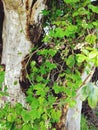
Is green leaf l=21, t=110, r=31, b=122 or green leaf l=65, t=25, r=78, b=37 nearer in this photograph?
green leaf l=65, t=25, r=78, b=37

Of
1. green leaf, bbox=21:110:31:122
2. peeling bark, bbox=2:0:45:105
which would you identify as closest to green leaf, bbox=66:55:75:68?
peeling bark, bbox=2:0:45:105

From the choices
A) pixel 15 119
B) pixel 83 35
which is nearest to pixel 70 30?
pixel 83 35

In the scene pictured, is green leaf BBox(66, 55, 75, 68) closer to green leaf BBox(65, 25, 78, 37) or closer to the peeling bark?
green leaf BBox(65, 25, 78, 37)

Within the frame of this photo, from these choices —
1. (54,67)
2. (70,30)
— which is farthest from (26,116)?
(70,30)

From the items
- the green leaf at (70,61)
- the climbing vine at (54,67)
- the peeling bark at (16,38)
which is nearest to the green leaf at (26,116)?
the climbing vine at (54,67)

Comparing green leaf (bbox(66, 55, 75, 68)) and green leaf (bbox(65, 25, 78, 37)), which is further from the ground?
green leaf (bbox(65, 25, 78, 37))

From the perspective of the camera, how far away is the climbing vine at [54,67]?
227 centimetres

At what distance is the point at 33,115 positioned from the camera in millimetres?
2260

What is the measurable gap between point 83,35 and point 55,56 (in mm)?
302

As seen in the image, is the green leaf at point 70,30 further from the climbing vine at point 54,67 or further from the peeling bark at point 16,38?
the peeling bark at point 16,38

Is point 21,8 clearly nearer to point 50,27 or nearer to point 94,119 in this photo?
point 50,27

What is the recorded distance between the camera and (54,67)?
2324mm

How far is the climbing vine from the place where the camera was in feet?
7.43

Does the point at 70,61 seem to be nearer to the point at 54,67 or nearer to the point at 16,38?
the point at 54,67
